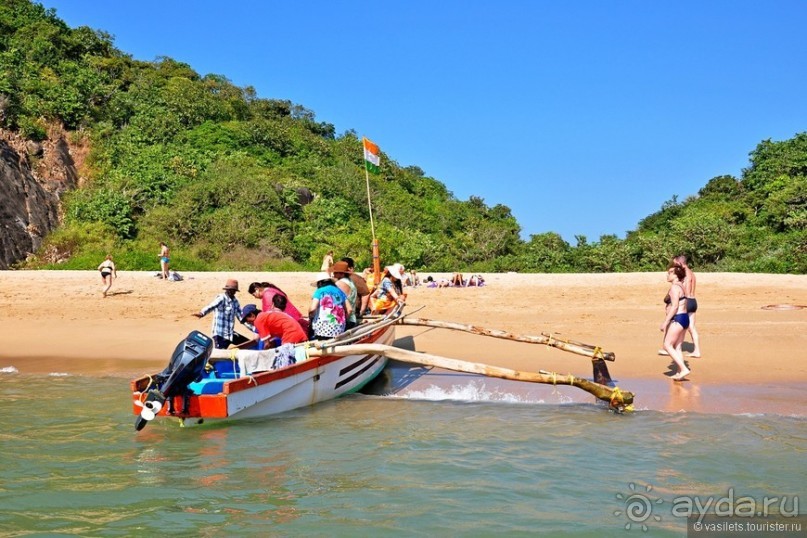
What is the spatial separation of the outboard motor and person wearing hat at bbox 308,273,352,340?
2.04 metres

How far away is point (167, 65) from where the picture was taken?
51.5 meters

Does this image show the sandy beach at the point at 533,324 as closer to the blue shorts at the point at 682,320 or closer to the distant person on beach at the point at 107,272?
the distant person on beach at the point at 107,272

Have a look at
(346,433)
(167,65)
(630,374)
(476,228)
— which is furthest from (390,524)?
(167,65)

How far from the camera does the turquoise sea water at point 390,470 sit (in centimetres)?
505

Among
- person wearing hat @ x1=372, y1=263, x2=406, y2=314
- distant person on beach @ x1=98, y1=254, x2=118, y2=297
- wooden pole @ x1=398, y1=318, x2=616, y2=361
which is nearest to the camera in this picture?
wooden pole @ x1=398, y1=318, x2=616, y2=361

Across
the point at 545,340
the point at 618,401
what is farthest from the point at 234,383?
the point at 545,340

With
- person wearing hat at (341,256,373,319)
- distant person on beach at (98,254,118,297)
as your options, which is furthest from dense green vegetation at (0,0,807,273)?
person wearing hat at (341,256,373,319)

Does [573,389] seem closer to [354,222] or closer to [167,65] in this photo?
[354,222]

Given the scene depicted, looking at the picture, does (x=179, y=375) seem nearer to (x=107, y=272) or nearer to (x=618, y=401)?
(x=618, y=401)

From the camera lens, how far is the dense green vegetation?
1024 inches

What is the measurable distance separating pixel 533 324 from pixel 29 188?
952 inches

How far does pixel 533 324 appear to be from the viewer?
1372 centimetres

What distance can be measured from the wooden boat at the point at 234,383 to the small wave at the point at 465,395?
854 mm

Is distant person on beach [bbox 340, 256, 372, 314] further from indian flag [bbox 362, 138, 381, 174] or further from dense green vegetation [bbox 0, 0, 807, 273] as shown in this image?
dense green vegetation [bbox 0, 0, 807, 273]
